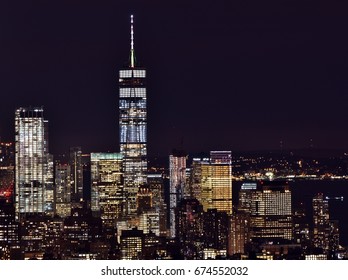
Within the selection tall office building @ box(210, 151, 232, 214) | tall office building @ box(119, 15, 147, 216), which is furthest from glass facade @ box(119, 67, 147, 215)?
tall office building @ box(210, 151, 232, 214)

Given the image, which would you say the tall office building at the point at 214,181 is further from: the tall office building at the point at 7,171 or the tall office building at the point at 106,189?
the tall office building at the point at 7,171

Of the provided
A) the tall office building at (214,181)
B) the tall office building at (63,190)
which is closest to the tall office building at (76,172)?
the tall office building at (63,190)

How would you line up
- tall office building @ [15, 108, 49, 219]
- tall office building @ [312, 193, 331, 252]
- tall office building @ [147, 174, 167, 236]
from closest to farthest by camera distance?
tall office building @ [312, 193, 331, 252] → tall office building @ [15, 108, 49, 219] → tall office building @ [147, 174, 167, 236]

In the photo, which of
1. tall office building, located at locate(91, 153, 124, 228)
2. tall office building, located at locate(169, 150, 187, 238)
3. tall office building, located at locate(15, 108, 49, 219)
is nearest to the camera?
tall office building, located at locate(169, 150, 187, 238)

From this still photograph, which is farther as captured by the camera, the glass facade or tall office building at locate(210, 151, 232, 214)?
the glass facade

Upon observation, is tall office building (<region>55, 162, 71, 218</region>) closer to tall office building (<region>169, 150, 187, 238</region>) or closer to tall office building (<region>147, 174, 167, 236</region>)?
tall office building (<region>147, 174, 167, 236</region>)
